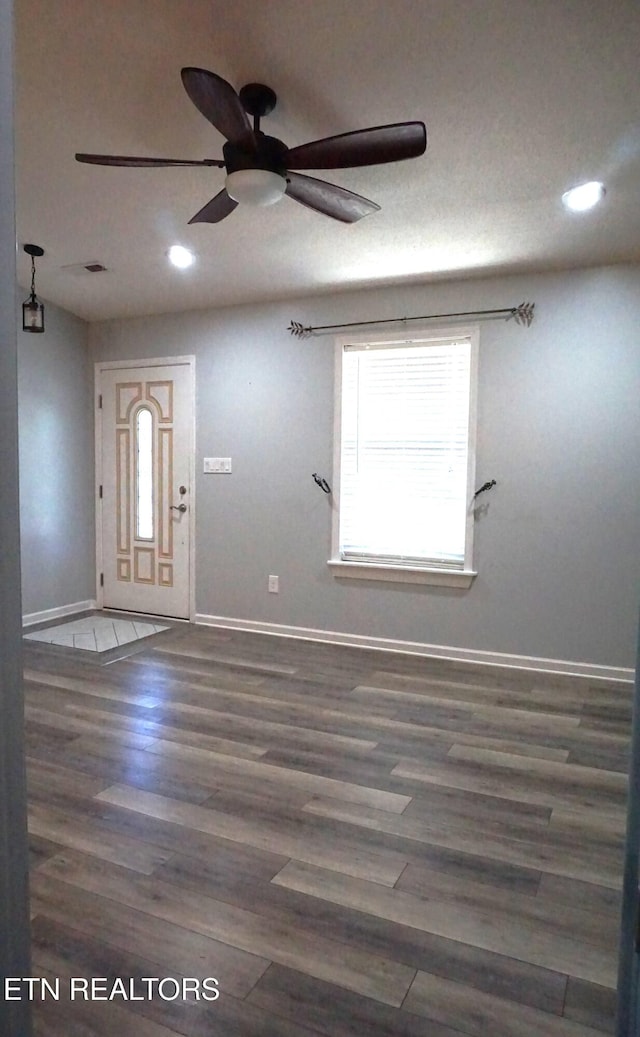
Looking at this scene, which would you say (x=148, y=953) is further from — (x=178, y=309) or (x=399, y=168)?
(x=178, y=309)

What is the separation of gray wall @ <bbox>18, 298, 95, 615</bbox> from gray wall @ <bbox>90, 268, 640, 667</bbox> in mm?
1172

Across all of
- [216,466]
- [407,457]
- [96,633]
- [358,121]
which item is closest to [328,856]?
[407,457]

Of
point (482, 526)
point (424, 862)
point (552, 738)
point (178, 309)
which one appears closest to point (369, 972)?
point (424, 862)

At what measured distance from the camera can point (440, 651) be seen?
4262 mm

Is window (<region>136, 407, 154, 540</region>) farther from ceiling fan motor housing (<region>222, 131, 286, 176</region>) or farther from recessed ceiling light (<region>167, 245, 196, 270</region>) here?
ceiling fan motor housing (<region>222, 131, 286, 176</region>)

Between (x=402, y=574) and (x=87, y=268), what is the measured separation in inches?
120

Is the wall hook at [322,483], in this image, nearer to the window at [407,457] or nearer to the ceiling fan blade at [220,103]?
the window at [407,457]

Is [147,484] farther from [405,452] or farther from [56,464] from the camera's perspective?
[405,452]

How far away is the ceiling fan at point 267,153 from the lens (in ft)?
6.57

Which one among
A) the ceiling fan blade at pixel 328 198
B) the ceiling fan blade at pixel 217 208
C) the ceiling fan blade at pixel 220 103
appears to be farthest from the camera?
the ceiling fan blade at pixel 217 208

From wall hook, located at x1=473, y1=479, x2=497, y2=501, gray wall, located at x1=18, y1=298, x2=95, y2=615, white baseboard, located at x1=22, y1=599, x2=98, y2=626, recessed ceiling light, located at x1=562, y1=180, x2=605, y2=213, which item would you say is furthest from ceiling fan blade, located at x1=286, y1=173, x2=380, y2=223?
white baseboard, located at x1=22, y1=599, x2=98, y2=626

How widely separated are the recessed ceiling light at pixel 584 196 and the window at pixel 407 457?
1.03m

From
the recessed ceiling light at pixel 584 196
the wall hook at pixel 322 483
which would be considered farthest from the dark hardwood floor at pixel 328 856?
the recessed ceiling light at pixel 584 196

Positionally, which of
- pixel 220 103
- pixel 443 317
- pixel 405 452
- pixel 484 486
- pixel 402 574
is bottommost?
pixel 402 574
